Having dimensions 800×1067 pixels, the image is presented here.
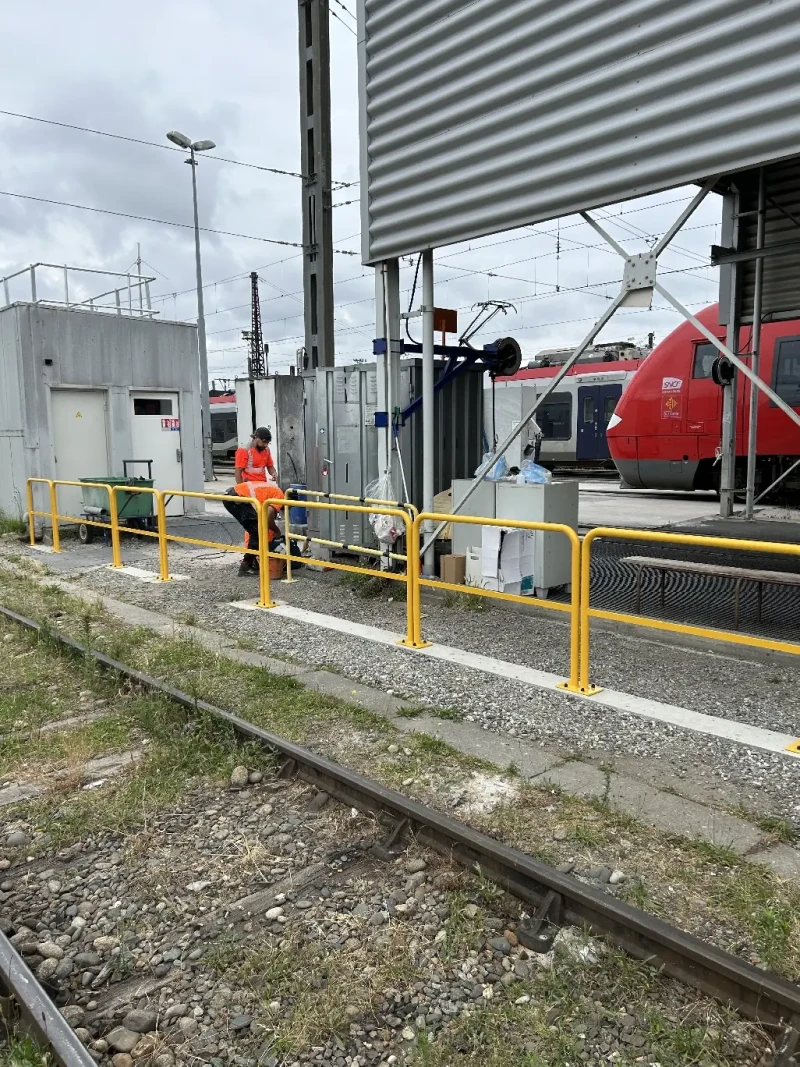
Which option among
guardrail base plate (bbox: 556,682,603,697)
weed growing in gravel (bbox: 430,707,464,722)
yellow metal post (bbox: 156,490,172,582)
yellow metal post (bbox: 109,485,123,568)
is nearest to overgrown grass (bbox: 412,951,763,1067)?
weed growing in gravel (bbox: 430,707,464,722)

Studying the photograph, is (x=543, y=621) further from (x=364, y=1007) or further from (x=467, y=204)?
(x=364, y=1007)

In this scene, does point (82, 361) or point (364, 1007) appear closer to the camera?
point (364, 1007)

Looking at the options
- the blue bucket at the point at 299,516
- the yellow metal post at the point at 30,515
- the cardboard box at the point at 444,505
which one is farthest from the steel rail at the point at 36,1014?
the yellow metal post at the point at 30,515

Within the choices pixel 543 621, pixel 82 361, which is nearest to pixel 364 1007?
pixel 543 621

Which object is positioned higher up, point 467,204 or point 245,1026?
point 467,204

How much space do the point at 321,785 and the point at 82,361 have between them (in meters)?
Answer: 13.5

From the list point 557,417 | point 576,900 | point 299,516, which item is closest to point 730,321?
point 299,516

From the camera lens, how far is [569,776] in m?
4.41

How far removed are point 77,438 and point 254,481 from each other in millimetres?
7243

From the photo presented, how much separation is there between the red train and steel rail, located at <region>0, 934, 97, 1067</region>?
14996 mm

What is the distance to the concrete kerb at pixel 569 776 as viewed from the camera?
12.1ft

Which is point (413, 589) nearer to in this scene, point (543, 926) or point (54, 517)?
point (543, 926)

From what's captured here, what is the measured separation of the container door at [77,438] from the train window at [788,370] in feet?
43.2

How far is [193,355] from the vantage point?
1758cm
